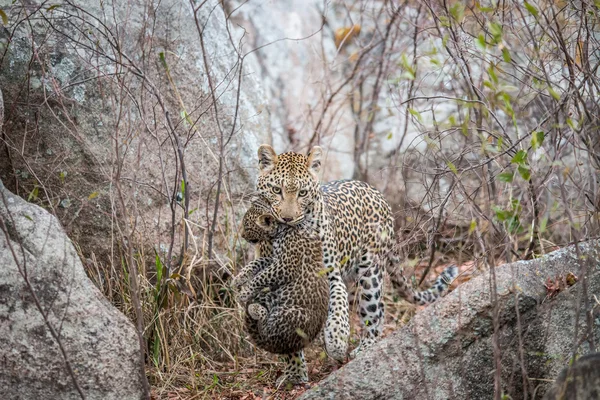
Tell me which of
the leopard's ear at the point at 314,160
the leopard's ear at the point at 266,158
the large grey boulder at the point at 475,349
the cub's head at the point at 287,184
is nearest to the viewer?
the large grey boulder at the point at 475,349

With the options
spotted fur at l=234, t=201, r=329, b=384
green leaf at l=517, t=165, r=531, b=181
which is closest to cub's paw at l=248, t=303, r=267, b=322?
spotted fur at l=234, t=201, r=329, b=384

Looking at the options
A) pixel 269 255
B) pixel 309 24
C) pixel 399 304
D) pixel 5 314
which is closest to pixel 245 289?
pixel 269 255

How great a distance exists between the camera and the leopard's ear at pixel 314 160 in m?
7.26

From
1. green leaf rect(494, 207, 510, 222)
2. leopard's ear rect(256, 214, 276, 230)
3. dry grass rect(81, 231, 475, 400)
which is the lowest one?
dry grass rect(81, 231, 475, 400)

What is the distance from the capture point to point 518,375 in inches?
212

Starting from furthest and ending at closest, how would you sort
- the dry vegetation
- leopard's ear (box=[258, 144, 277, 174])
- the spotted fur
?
leopard's ear (box=[258, 144, 277, 174]) → the dry vegetation → the spotted fur

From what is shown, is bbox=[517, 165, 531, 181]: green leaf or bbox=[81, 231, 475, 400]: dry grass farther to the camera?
bbox=[81, 231, 475, 400]: dry grass

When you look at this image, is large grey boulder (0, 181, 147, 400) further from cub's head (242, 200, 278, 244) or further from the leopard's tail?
the leopard's tail

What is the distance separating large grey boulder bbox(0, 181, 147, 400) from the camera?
5441 millimetres

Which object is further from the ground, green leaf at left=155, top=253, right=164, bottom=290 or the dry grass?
green leaf at left=155, top=253, right=164, bottom=290

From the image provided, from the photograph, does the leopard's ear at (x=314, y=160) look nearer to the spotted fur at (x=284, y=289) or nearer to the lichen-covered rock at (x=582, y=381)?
the spotted fur at (x=284, y=289)

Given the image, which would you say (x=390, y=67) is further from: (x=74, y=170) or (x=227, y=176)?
(x=74, y=170)

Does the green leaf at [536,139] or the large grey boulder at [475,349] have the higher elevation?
the green leaf at [536,139]

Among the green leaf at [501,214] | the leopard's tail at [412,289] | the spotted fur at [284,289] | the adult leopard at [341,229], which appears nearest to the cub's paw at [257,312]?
the spotted fur at [284,289]
